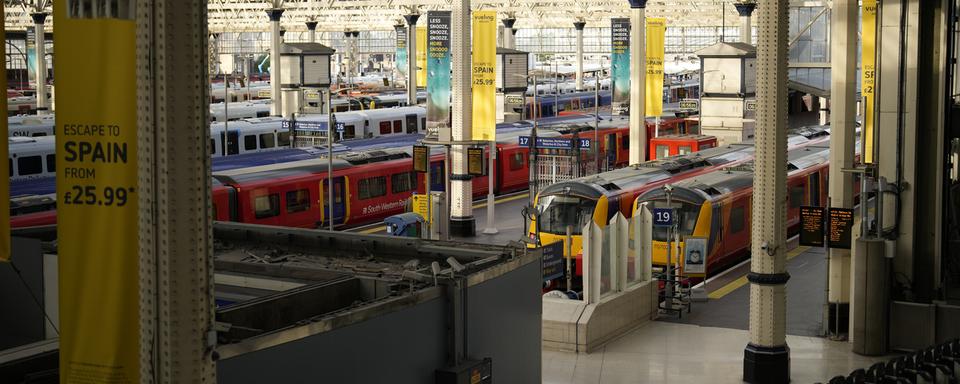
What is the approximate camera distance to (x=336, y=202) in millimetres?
29656

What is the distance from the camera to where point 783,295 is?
53.1 feet

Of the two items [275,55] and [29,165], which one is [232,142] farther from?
[275,55]

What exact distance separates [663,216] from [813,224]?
513cm

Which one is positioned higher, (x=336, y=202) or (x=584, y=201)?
(x=584, y=201)

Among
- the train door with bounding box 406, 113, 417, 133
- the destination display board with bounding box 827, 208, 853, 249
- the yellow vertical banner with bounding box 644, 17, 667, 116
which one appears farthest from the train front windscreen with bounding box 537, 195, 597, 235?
the train door with bounding box 406, 113, 417, 133

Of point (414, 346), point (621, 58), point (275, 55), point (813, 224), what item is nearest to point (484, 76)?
point (621, 58)

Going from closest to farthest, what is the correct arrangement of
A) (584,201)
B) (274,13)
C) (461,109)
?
(584,201) < (461,109) < (274,13)

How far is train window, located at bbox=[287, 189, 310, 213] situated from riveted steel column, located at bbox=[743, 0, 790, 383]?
14.1 metres

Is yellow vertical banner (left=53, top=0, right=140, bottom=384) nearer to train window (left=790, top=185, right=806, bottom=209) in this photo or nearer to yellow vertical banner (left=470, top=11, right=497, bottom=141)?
yellow vertical banner (left=470, top=11, right=497, bottom=141)

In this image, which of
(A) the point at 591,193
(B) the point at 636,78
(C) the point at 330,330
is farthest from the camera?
(B) the point at 636,78

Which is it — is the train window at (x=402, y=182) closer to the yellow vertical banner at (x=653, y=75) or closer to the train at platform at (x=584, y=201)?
the train at platform at (x=584, y=201)

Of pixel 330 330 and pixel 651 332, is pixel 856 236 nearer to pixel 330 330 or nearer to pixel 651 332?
pixel 651 332

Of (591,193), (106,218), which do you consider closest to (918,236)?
(591,193)

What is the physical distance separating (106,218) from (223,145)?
101 ft
